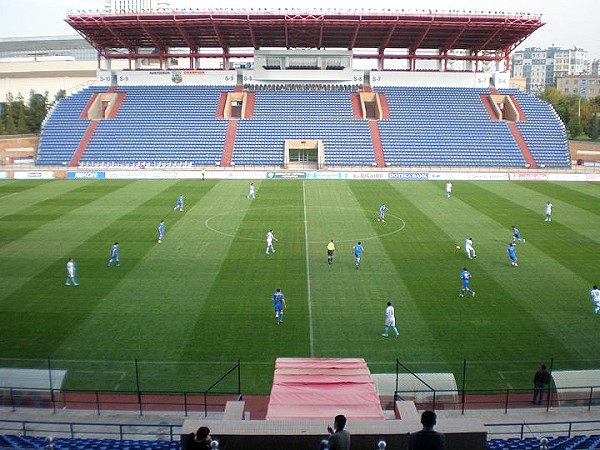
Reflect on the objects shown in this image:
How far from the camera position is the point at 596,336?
18.1m

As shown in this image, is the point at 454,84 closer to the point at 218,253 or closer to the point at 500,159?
the point at 500,159

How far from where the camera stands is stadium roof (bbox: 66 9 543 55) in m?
65.2

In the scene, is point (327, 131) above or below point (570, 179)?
above

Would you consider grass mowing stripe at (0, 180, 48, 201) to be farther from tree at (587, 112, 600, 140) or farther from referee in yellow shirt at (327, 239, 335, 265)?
tree at (587, 112, 600, 140)

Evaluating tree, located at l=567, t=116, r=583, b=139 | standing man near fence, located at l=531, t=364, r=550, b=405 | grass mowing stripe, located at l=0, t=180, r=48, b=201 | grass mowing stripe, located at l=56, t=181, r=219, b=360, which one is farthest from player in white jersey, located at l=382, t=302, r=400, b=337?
tree, located at l=567, t=116, r=583, b=139

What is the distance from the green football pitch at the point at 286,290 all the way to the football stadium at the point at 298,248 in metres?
0.11

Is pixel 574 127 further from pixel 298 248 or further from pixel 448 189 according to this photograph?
pixel 298 248

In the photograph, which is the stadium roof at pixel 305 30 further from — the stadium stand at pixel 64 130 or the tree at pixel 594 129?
the tree at pixel 594 129

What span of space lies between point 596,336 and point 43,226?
2833cm

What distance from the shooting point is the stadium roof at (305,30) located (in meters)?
65.2

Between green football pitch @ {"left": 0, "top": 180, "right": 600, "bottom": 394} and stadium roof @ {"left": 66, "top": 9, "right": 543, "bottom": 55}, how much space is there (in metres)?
32.2

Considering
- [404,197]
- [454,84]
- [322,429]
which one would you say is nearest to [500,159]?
[454,84]

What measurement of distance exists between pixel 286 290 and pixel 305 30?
2066 inches

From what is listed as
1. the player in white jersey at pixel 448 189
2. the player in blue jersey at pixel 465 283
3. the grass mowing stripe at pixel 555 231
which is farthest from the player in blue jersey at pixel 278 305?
the player in white jersey at pixel 448 189
